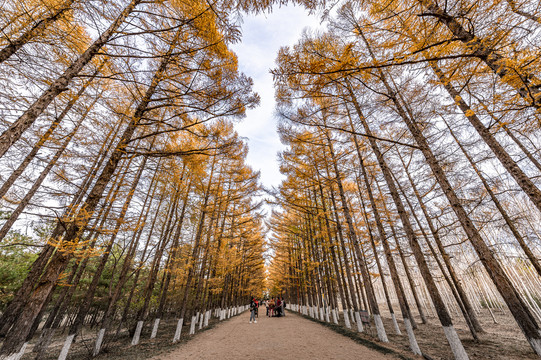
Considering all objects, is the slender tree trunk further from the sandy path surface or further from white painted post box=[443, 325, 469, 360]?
white painted post box=[443, 325, 469, 360]

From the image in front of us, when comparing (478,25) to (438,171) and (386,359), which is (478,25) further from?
(386,359)

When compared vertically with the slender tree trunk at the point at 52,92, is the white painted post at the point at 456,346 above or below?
below

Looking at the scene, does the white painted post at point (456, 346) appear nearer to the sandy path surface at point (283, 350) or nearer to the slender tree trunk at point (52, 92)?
the sandy path surface at point (283, 350)

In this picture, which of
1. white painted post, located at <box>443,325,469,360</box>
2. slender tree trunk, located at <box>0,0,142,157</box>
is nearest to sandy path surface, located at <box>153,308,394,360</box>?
white painted post, located at <box>443,325,469,360</box>

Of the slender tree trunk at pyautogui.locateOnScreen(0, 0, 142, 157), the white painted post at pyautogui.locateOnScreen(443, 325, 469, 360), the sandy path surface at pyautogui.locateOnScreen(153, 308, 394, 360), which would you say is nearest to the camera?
the slender tree trunk at pyautogui.locateOnScreen(0, 0, 142, 157)

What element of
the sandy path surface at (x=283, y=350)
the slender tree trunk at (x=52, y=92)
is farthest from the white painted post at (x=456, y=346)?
the slender tree trunk at (x=52, y=92)

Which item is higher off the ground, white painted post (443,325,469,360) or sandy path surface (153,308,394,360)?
white painted post (443,325,469,360)

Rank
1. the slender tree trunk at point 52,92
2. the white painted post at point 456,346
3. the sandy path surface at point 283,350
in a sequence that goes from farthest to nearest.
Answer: the sandy path surface at point 283,350 → the white painted post at point 456,346 → the slender tree trunk at point 52,92

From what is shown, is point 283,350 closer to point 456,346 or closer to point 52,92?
point 456,346

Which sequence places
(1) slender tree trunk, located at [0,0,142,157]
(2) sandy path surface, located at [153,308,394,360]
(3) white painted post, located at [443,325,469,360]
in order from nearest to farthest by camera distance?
(1) slender tree trunk, located at [0,0,142,157], (3) white painted post, located at [443,325,469,360], (2) sandy path surface, located at [153,308,394,360]

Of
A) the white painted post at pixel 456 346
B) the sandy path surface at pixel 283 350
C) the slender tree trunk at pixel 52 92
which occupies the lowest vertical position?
the sandy path surface at pixel 283 350

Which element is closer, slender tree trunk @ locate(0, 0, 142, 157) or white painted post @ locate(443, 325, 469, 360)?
slender tree trunk @ locate(0, 0, 142, 157)

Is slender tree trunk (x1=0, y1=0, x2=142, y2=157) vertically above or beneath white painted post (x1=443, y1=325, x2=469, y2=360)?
above

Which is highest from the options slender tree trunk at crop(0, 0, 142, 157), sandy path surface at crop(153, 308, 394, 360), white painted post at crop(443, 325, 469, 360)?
slender tree trunk at crop(0, 0, 142, 157)
